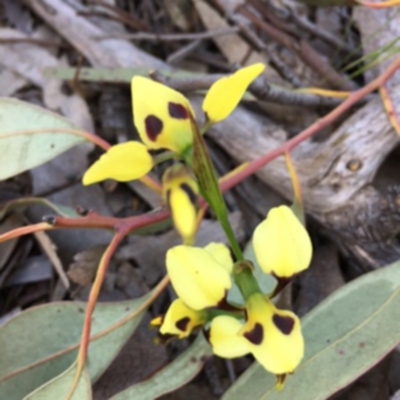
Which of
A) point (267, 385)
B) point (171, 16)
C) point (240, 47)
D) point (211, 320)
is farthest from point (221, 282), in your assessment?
point (171, 16)

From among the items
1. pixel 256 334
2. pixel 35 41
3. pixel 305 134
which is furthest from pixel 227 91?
pixel 35 41

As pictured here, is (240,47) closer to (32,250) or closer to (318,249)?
(318,249)

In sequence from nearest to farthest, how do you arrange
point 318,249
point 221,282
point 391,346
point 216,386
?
point 221,282
point 391,346
point 216,386
point 318,249

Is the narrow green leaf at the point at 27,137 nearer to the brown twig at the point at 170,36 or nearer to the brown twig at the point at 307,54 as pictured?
the brown twig at the point at 170,36

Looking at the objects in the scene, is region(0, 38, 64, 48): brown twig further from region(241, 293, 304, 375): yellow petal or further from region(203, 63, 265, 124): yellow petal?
region(241, 293, 304, 375): yellow petal

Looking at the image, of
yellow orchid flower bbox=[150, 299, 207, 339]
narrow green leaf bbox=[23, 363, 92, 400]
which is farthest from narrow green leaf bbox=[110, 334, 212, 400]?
yellow orchid flower bbox=[150, 299, 207, 339]

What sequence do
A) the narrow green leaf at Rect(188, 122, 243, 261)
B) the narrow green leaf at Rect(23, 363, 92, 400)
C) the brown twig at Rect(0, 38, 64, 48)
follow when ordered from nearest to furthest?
1. the narrow green leaf at Rect(188, 122, 243, 261)
2. the narrow green leaf at Rect(23, 363, 92, 400)
3. the brown twig at Rect(0, 38, 64, 48)
